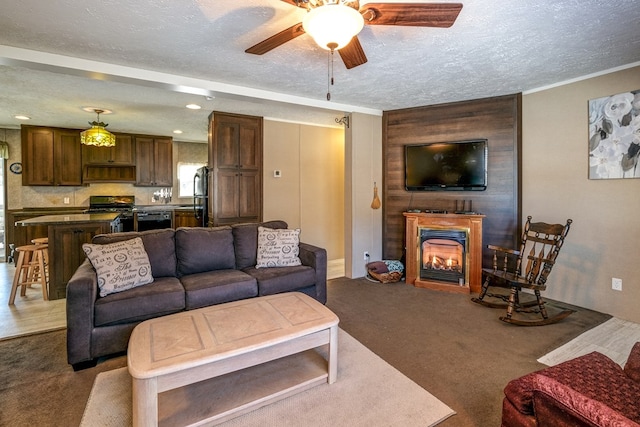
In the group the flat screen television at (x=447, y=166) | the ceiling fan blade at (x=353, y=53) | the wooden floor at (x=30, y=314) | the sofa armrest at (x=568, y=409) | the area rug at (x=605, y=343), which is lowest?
the area rug at (x=605, y=343)

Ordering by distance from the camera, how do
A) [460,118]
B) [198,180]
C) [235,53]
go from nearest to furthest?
1. [235,53]
2. [460,118]
3. [198,180]

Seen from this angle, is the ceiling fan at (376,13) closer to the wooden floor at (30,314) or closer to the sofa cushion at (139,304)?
the sofa cushion at (139,304)

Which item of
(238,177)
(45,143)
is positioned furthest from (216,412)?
(45,143)

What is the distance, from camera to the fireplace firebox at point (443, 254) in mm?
3971

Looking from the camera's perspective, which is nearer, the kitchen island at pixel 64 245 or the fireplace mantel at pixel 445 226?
the kitchen island at pixel 64 245

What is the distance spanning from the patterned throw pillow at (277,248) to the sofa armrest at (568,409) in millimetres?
2536

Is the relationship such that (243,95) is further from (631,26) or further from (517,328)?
(517,328)

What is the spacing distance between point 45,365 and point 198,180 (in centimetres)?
390

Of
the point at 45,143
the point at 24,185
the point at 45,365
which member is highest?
the point at 45,143

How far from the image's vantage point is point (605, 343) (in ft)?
8.55

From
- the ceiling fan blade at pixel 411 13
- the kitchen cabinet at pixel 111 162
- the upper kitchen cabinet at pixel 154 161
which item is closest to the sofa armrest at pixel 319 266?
the ceiling fan blade at pixel 411 13

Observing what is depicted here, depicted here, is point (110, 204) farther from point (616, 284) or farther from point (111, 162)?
point (616, 284)

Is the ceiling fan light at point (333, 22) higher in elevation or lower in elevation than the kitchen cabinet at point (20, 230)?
higher

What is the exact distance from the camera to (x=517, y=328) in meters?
2.88
